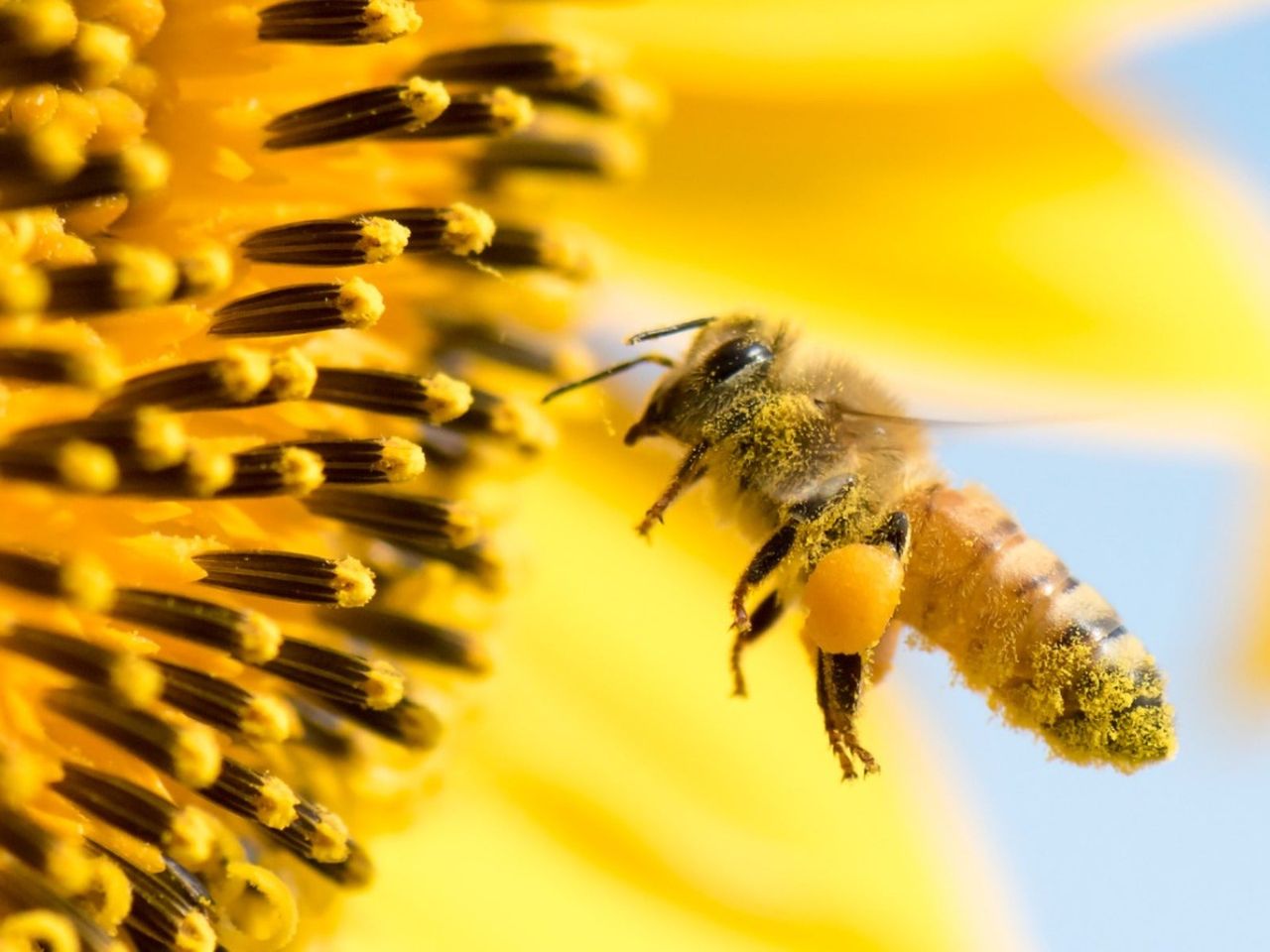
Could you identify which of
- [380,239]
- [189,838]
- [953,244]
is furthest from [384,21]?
[953,244]

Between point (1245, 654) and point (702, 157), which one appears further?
point (702, 157)

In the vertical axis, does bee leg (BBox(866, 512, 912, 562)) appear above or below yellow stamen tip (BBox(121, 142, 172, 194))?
below

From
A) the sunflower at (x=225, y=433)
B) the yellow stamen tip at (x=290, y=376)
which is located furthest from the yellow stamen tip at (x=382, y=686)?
the yellow stamen tip at (x=290, y=376)

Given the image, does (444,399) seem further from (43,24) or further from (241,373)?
(43,24)

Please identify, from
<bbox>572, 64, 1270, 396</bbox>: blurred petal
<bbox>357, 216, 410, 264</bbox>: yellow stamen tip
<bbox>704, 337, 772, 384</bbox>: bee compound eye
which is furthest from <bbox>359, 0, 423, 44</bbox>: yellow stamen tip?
<bbox>572, 64, 1270, 396</bbox>: blurred petal

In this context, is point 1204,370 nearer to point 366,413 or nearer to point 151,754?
point 366,413

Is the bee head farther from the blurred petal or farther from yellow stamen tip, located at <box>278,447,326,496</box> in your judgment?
the blurred petal

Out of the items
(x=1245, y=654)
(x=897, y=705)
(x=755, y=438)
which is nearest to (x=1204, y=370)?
(x=1245, y=654)
